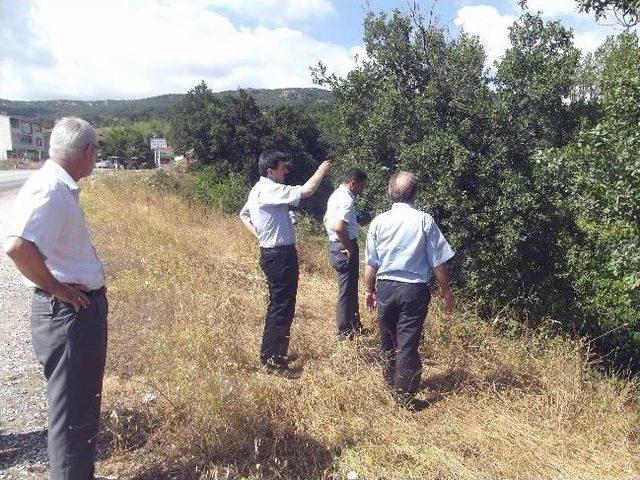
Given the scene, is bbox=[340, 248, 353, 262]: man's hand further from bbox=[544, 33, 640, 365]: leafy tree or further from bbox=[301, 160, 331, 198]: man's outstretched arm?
bbox=[544, 33, 640, 365]: leafy tree

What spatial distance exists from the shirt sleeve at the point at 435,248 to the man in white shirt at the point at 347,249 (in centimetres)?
121

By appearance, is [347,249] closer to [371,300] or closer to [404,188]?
[371,300]

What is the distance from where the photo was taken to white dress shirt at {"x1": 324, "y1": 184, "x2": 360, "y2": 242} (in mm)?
4777

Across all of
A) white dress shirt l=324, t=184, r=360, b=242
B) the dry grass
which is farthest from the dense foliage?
white dress shirt l=324, t=184, r=360, b=242

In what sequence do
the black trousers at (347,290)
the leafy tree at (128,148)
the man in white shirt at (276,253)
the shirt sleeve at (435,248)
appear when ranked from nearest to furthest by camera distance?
1. the shirt sleeve at (435,248)
2. the man in white shirt at (276,253)
3. the black trousers at (347,290)
4. the leafy tree at (128,148)

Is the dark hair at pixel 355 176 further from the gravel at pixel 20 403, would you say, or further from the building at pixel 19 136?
the building at pixel 19 136

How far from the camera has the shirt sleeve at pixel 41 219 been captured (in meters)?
2.25

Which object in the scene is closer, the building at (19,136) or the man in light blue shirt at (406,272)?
the man in light blue shirt at (406,272)

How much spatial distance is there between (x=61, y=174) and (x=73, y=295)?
21.4 inches

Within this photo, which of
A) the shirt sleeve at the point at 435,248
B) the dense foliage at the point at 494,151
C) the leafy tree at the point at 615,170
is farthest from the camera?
the dense foliage at the point at 494,151

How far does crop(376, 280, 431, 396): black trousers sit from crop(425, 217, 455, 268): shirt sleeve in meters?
0.19

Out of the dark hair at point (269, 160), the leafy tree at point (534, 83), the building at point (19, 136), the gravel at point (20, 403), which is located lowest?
the building at point (19, 136)

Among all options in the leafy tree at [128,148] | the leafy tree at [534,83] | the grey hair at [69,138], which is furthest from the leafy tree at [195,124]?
the leafy tree at [128,148]

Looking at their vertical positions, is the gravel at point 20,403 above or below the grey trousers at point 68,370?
below
